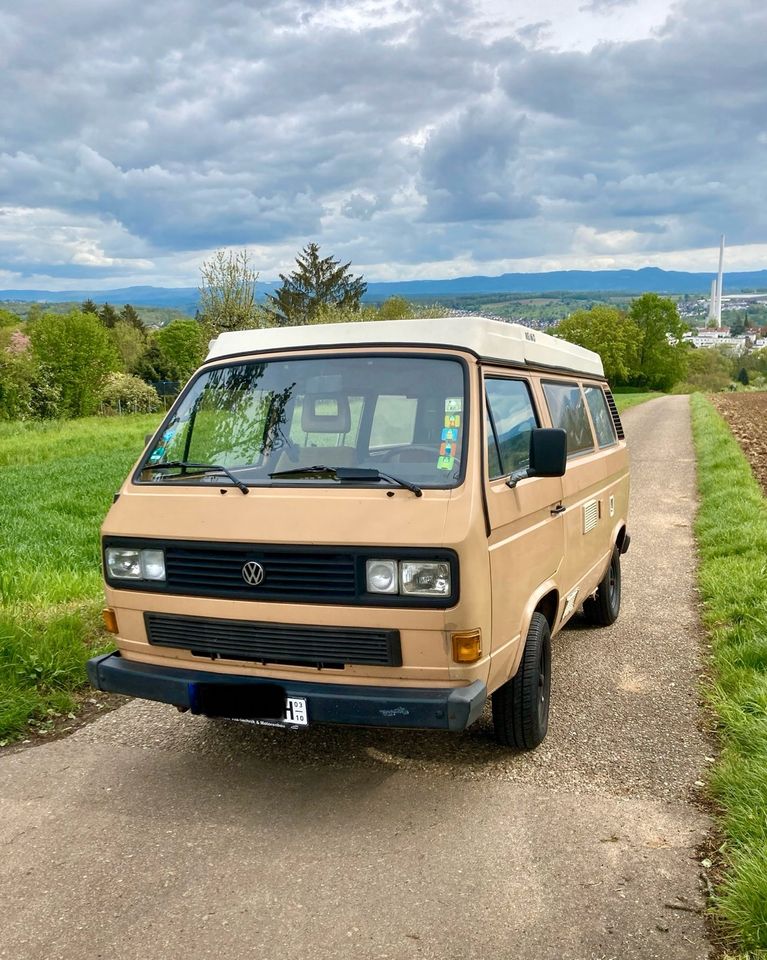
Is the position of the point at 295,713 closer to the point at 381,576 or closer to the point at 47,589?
the point at 381,576

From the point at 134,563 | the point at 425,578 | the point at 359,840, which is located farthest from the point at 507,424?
the point at 359,840

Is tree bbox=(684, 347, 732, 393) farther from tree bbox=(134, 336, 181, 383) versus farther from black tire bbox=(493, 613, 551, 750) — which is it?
black tire bbox=(493, 613, 551, 750)

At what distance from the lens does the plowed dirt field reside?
1780cm

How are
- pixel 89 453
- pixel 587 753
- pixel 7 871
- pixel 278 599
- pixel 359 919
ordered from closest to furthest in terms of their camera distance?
pixel 359 919 < pixel 7 871 < pixel 278 599 < pixel 587 753 < pixel 89 453

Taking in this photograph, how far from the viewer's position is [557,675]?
5.57 m

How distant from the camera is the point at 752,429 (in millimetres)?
28328

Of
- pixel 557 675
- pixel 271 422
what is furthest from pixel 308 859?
pixel 557 675

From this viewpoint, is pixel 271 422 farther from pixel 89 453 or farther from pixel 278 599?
pixel 89 453

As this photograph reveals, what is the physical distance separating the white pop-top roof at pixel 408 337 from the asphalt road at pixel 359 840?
209 centimetres

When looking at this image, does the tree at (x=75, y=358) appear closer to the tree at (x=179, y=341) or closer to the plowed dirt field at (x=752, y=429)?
the tree at (x=179, y=341)

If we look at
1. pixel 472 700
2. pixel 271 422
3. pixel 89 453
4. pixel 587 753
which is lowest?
pixel 89 453

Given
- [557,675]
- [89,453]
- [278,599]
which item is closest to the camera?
[278,599]

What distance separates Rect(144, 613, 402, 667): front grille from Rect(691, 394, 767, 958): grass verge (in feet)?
4.93

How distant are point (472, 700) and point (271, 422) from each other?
1795mm
